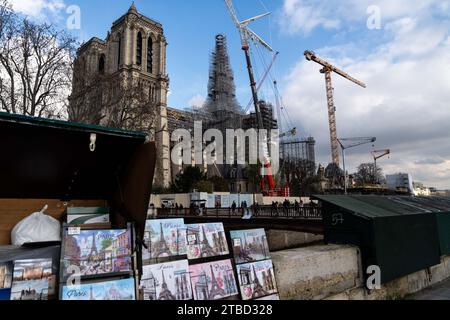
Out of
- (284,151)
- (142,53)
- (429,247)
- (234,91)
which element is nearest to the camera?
(429,247)

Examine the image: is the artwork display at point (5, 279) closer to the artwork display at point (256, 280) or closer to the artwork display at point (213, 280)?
the artwork display at point (213, 280)

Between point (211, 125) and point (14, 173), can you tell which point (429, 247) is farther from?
point (211, 125)

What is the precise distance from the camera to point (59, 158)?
415 cm

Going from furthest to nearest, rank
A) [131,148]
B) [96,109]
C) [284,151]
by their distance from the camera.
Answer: [284,151] → [96,109] → [131,148]

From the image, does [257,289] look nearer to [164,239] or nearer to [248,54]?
[164,239]

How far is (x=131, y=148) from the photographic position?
14.4 ft

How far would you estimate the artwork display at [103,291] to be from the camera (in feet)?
11.4

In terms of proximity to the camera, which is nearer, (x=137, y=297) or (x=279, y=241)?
(x=137, y=297)

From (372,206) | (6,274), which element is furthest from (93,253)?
(372,206)

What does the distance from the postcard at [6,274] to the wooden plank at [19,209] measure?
39.5 inches

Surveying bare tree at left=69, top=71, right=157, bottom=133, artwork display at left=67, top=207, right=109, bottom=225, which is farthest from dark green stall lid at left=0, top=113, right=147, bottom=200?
bare tree at left=69, top=71, right=157, bottom=133

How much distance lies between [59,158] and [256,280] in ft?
11.2

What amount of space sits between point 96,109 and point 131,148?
78.5 feet

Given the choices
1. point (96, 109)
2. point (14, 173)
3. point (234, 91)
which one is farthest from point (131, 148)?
point (234, 91)
